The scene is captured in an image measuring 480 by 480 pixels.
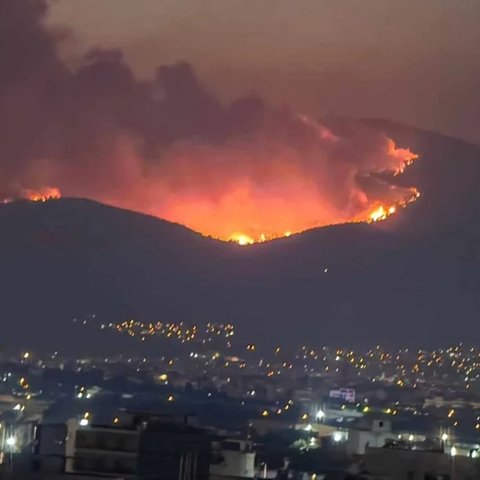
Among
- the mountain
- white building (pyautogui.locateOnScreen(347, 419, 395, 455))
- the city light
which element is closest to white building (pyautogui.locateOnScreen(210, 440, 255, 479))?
white building (pyautogui.locateOnScreen(347, 419, 395, 455))

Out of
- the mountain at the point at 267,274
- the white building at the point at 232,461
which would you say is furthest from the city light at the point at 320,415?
the mountain at the point at 267,274

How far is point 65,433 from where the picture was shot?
291 inches

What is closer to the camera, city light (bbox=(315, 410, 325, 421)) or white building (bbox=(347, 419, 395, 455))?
white building (bbox=(347, 419, 395, 455))

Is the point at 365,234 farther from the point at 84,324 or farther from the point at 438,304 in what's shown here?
the point at 84,324

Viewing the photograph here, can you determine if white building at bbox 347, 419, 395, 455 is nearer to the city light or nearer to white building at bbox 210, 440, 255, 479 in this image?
white building at bbox 210, 440, 255, 479

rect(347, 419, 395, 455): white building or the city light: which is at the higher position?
the city light

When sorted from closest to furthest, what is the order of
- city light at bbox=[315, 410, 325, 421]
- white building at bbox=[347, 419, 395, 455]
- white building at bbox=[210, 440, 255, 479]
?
white building at bbox=[210, 440, 255, 479]
white building at bbox=[347, 419, 395, 455]
city light at bbox=[315, 410, 325, 421]

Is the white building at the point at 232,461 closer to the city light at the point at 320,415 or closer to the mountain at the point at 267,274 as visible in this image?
the city light at the point at 320,415

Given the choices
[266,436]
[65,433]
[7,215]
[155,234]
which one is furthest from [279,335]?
[65,433]

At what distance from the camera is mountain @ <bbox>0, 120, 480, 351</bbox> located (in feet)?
52.7

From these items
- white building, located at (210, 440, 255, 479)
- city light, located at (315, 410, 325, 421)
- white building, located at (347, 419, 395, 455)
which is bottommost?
white building, located at (210, 440, 255, 479)

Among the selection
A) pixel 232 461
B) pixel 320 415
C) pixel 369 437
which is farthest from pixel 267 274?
pixel 232 461

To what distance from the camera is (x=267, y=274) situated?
57.9 ft

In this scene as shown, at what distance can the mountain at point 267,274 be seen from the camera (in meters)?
16.1
